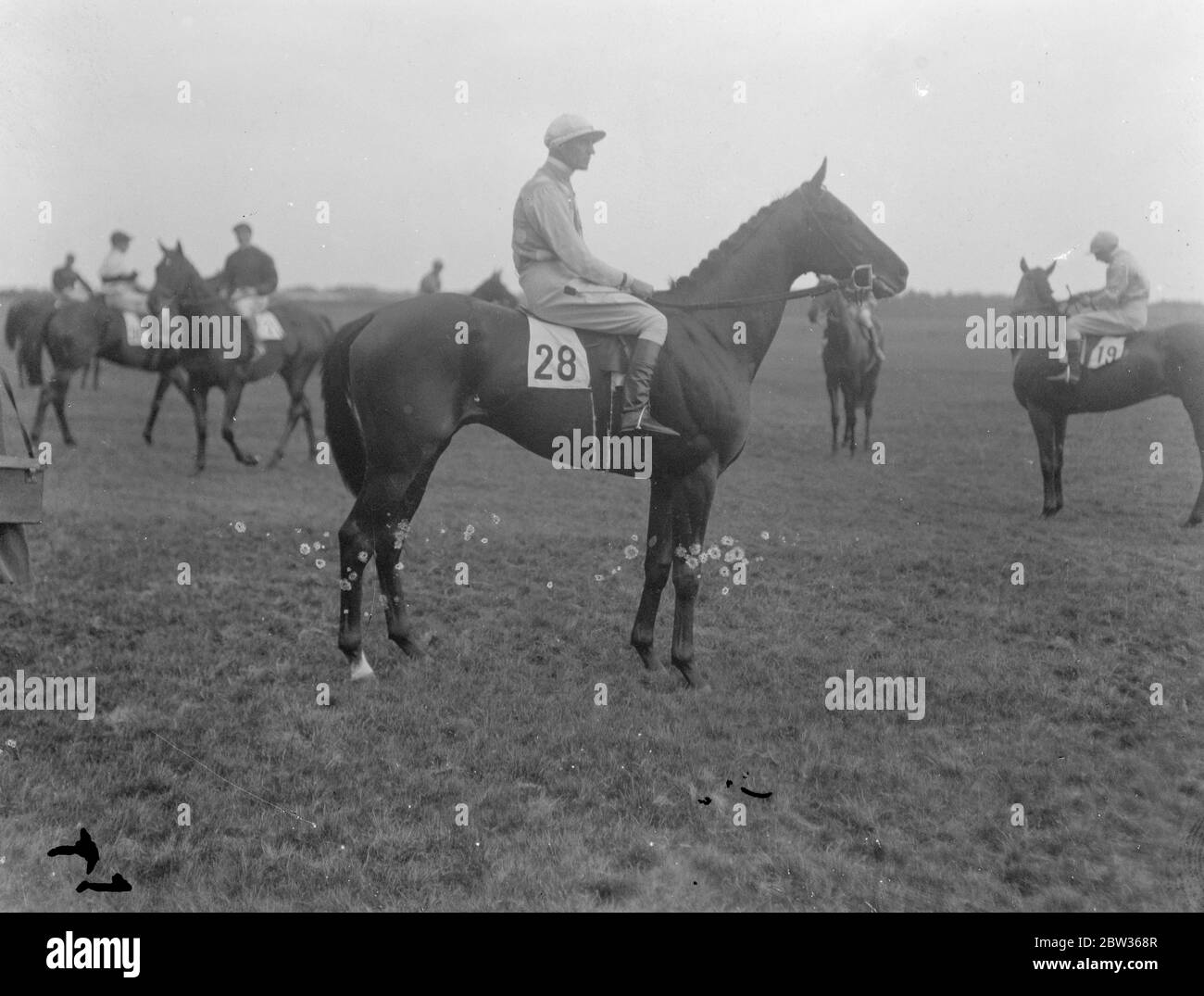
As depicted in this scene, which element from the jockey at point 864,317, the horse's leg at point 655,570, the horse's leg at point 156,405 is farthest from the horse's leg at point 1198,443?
the horse's leg at point 156,405

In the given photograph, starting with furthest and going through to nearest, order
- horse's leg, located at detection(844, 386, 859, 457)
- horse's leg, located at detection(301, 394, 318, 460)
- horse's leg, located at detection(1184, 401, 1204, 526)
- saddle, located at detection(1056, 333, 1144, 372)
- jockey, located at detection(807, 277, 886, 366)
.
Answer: horse's leg, located at detection(301, 394, 318, 460) < horse's leg, located at detection(844, 386, 859, 457) < jockey, located at detection(807, 277, 886, 366) < saddle, located at detection(1056, 333, 1144, 372) < horse's leg, located at detection(1184, 401, 1204, 526)

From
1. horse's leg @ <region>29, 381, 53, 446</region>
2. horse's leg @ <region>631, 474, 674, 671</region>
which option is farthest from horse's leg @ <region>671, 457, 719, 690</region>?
horse's leg @ <region>29, 381, 53, 446</region>

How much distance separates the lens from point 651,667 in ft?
18.8

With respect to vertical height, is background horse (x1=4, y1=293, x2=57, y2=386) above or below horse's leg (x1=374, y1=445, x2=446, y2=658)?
above

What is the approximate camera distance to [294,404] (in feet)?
37.3

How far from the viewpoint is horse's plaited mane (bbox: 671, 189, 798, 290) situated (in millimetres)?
5840

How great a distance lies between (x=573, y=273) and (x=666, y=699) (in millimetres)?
2263

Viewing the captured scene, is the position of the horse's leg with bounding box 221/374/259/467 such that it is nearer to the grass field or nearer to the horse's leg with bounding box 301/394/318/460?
the horse's leg with bounding box 301/394/318/460

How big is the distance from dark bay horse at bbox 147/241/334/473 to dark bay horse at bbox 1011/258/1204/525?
234 inches

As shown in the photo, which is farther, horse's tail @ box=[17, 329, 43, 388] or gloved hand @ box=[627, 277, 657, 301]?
horse's tail @ box=[17, 329, 43, 388]

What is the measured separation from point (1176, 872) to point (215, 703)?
14.5ft

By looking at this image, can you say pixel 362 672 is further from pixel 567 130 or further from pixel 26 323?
pixel 26 323
